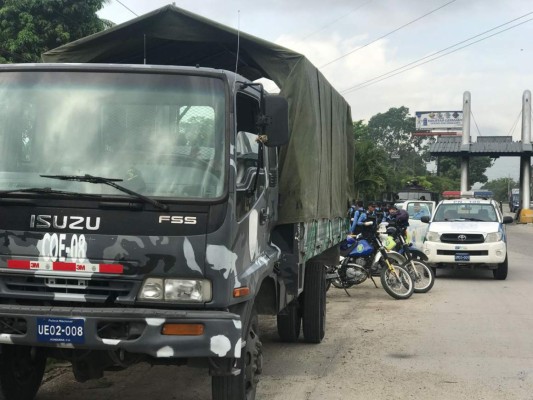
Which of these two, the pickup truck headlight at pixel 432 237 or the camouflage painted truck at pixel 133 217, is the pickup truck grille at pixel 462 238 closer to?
the pickup truck headlight at pixel 432 237

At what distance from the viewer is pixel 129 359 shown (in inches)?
162

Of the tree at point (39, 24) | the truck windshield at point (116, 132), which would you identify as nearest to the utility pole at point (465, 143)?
the tree at point (39, 24)

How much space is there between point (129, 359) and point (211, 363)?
54cm

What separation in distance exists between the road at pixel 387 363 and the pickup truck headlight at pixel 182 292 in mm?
1679

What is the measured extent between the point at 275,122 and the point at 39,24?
15.2 m

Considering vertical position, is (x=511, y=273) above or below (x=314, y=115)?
below

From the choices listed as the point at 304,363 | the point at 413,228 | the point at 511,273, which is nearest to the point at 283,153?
the point at 304,363

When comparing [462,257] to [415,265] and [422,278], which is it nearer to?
[415,265]

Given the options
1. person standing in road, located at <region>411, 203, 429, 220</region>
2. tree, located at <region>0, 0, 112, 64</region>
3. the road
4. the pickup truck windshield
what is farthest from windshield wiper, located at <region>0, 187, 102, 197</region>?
person standing in road, located at <region>411, 203, 429, 220</region>

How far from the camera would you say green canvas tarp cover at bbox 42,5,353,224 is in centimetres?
573

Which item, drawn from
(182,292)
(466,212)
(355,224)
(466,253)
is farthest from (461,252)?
(182,292)

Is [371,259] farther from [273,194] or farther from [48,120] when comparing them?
[48,120]

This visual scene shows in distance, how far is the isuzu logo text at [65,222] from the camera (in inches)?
156

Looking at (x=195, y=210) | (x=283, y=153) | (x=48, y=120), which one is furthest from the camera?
(x=283, y=153)
